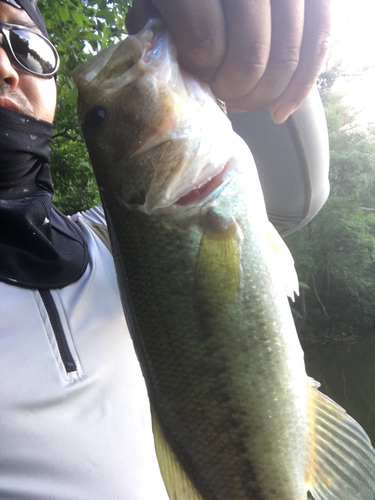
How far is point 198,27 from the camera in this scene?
98 centimetres

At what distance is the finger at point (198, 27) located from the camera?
0.97 metres

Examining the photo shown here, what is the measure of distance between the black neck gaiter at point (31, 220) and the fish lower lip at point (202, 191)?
688 millimetres

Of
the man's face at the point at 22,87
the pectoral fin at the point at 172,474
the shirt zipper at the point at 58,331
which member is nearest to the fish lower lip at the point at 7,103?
the man's face at the point at 22,87

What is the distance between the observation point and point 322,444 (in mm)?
1178

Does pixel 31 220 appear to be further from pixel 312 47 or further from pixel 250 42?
pixel 312 47

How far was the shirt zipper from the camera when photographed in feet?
4.66

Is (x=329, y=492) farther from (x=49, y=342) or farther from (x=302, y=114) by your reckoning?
(x=302, y=114)

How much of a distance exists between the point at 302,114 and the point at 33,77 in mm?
1253

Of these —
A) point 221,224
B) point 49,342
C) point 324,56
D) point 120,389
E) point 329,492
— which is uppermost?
point 324,56

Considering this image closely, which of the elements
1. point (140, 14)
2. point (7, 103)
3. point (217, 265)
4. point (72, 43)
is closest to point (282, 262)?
point (217, 265)

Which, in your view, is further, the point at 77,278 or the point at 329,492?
the point at 77,278

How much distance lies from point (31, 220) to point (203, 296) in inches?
36.9

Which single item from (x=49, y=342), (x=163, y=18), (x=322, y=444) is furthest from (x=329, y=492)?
(x=163, y=18)

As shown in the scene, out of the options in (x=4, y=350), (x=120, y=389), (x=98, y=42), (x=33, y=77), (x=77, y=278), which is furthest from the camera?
(x=98, y=42)
